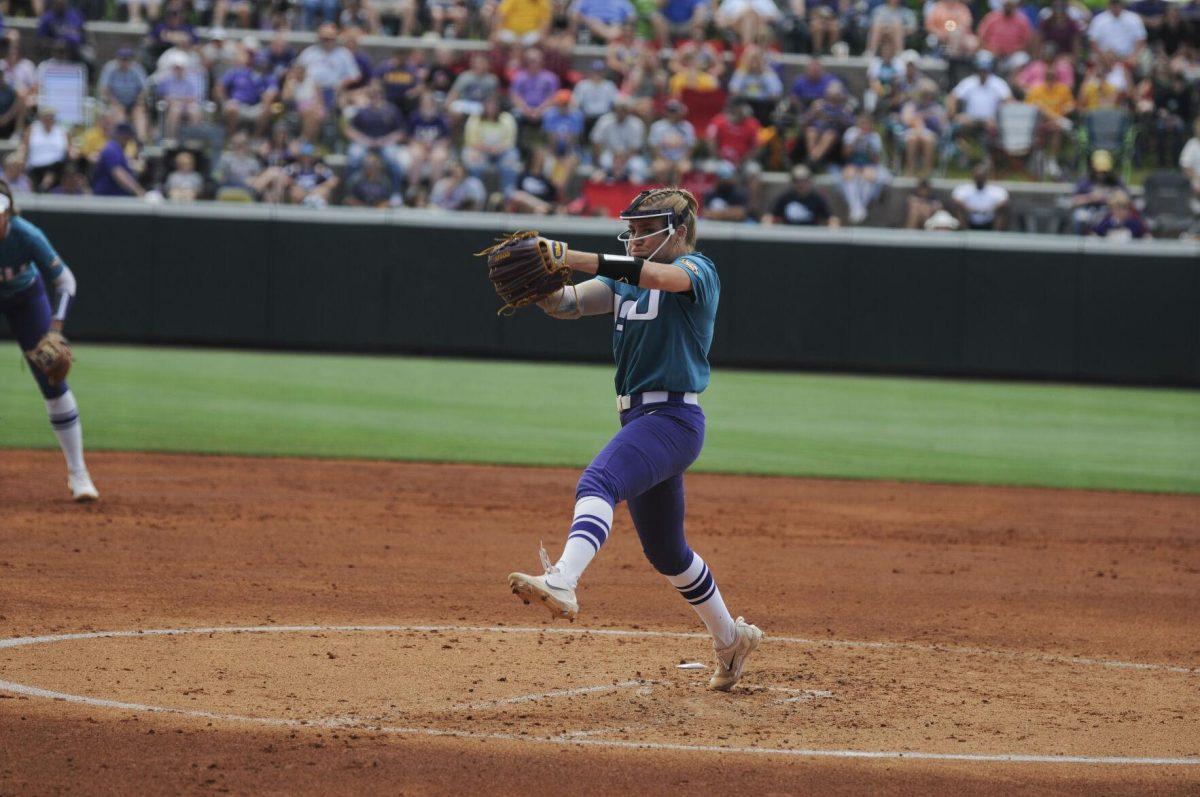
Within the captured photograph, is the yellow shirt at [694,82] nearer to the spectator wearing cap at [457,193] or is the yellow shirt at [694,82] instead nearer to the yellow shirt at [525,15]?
the yellow shirt at [525,15]

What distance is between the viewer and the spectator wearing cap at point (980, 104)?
24734 mm

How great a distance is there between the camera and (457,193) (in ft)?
75.2

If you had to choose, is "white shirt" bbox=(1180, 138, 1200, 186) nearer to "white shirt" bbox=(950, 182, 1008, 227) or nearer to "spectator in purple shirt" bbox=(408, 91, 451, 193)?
"white shirt" bbox=(950, 182, 1008, 227)

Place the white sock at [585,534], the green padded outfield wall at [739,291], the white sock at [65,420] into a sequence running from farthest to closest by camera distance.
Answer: the green padded outfield wall at [739,291], the white sock at [65,420], the white sock at [585,534]

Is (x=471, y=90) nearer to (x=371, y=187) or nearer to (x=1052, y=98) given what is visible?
(x=371, y=187)

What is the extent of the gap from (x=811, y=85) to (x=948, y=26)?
132 inches

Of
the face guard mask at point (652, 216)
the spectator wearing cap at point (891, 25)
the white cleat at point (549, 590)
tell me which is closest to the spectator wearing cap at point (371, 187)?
the spectator wearing cap at point (891, 25)

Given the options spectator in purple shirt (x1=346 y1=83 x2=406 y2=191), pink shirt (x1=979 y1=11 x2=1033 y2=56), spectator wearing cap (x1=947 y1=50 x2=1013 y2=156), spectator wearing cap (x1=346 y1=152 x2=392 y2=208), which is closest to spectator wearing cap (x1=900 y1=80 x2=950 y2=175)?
spectator wearing cap (x1=947 y1=50 x2=1013 y2=156)

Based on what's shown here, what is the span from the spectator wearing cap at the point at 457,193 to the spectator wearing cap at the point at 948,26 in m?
8.74

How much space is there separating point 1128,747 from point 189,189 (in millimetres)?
18741

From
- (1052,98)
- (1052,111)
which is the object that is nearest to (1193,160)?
(1052,111)

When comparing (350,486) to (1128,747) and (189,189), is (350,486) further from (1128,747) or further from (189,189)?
(189,189)

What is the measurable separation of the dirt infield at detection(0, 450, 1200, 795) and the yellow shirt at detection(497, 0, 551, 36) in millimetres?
14788

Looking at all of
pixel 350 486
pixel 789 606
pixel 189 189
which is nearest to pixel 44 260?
pixel 350 486
